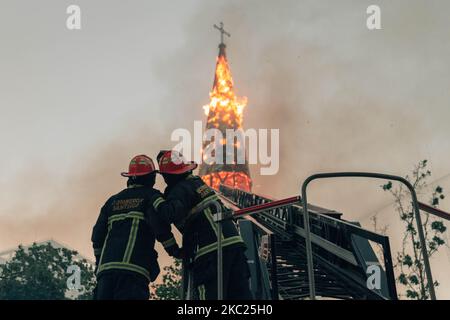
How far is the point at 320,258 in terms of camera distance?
956 cm

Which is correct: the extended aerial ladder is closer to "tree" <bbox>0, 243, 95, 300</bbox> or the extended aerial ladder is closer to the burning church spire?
"tree" <bbox>0, 243, 95, 300</bbox>

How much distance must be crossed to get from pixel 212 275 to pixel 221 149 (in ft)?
187

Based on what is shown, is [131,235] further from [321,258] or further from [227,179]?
[227,179]

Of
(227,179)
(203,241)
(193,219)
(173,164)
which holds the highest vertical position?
(227,179)

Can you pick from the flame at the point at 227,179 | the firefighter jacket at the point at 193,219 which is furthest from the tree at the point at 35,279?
the flame at the point at 227,179

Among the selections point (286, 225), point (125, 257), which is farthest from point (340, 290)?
point (125, 257)

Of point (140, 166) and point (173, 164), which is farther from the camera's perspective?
point (140, 166)

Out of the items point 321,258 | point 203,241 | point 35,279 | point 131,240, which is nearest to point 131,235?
point 131,240

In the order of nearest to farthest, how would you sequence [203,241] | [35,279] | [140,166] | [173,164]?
[203,241] < [173,164] < [140,166] < [35,279]

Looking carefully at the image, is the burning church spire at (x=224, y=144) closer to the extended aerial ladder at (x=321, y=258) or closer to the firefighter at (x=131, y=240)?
the extended aerial ladder at (x=321, y=258)

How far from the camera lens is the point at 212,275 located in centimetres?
473

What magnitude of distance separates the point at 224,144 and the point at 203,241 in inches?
2188

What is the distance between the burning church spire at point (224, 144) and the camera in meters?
58.0
